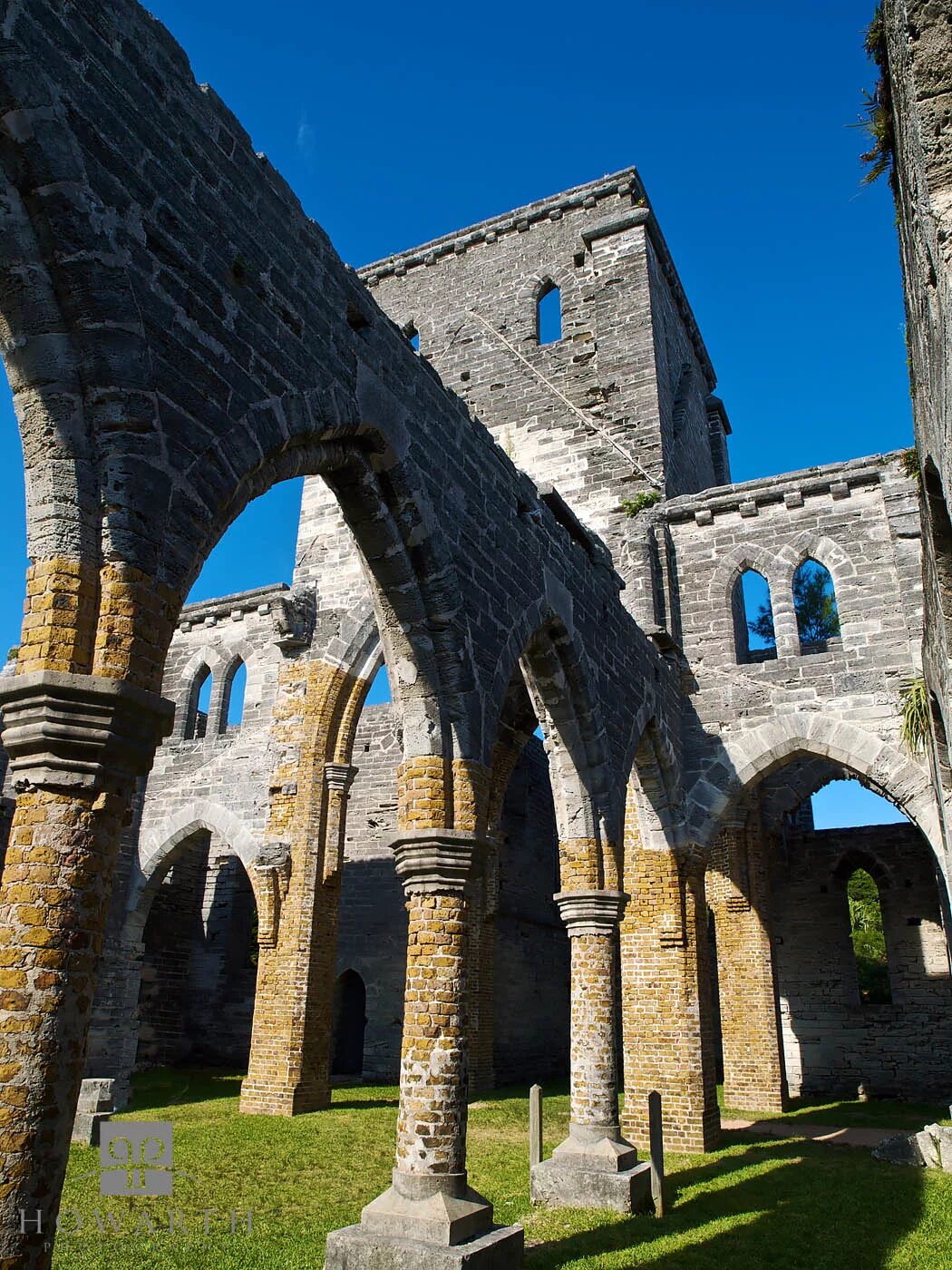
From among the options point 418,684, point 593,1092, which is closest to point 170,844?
point 593,1092

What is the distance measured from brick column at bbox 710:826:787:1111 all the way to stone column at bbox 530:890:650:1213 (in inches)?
239

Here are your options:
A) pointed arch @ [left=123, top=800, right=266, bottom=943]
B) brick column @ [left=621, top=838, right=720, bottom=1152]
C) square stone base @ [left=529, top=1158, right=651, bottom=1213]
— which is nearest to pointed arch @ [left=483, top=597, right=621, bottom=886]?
square stone base @ [left=529, top=1158, right=651, bottom=1213]

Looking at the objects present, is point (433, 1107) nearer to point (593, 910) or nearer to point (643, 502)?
point (593, 910)

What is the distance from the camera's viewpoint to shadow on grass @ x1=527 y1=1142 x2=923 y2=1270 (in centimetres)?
672

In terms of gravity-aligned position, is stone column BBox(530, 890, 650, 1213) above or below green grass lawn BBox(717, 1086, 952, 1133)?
above

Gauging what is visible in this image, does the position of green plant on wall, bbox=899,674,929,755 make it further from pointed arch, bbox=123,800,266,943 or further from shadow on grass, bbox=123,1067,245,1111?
shadow on grass, bbox=123,1067,245,1111

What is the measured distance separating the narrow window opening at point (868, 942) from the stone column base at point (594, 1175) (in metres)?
10.9

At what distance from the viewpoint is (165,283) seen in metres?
4.36

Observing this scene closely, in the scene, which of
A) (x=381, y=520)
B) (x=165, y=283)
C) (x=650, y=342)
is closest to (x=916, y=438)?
(x=381, y=520)

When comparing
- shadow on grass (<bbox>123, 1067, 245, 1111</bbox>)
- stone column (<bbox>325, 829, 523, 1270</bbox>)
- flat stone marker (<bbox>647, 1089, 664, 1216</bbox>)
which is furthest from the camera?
shadow on grass (<bbox>123, 1067, 245, 1111</bbox>)

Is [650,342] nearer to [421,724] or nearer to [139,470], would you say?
[421,724]

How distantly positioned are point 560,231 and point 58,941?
17.7 m

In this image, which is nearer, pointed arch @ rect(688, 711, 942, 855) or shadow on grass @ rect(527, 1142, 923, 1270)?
shadow on grass @ rect(527, 1142, 923, 1270)

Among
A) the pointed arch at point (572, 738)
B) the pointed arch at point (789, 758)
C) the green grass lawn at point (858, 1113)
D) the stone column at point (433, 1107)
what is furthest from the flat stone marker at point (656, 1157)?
the green grass lawn at point (858, 1113)
